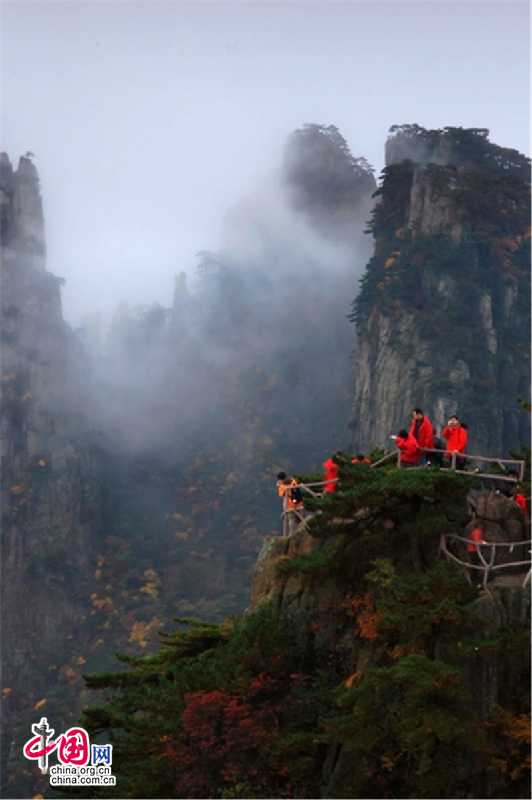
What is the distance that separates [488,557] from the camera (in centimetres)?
1816

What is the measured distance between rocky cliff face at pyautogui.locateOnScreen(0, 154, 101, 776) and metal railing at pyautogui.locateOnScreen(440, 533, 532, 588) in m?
55.1

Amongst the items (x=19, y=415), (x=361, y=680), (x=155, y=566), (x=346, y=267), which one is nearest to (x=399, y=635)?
(x=361, y=680)

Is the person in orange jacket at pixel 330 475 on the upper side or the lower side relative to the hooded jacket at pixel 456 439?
lower

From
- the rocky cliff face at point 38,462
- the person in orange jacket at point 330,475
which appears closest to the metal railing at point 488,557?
the person in orange jacket at point 330,475

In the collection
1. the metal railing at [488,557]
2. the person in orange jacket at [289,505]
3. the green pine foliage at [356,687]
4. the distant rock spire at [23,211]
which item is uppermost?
the distant rock spire at [23,211]

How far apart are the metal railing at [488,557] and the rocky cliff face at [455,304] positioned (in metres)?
37.2

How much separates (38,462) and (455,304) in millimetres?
33408

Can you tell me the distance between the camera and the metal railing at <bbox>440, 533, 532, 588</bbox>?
693 inches

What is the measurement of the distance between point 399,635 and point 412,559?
66.5 inches

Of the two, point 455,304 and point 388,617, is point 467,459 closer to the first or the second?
point 388,617

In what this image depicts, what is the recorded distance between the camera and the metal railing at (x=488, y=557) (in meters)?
17.6

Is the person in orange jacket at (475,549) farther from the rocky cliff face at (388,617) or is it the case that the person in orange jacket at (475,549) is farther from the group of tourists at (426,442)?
the group of tourists at (426,442)

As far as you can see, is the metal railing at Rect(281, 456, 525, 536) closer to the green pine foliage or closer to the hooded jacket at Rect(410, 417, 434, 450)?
the hooded jacket at Rect(410, 417, 434, 450)

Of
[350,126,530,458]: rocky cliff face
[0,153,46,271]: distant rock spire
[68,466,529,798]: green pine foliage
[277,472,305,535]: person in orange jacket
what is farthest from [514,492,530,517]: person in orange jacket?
[0,153,46,271]: distant rock spire
